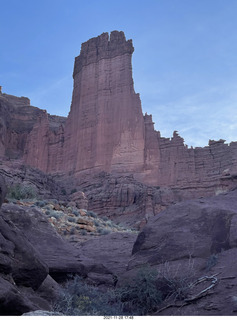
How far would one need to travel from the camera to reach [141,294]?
23.8 ft

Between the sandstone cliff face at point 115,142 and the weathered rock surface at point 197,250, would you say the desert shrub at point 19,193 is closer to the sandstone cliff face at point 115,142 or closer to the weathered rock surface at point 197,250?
the weathered rock surface at point 197,250

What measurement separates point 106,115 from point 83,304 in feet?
170

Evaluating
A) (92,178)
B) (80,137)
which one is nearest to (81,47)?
(80,137)

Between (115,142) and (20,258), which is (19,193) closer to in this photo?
(20,258)

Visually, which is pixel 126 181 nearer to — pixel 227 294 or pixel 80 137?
pixel 80 137

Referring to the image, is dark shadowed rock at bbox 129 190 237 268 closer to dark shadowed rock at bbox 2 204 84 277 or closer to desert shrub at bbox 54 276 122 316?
dark shadowed rock at bbox 2 204 84 277

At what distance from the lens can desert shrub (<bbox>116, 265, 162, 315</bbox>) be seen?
6.96m

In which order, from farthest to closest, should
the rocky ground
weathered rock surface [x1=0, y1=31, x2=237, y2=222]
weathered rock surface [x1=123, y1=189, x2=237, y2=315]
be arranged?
weathered rock surface [x1=0, y1=31, x2=237, y2=222] → weathered rock surface [x1=123, y1=189, x2=237, y2=315] → the rocky ground

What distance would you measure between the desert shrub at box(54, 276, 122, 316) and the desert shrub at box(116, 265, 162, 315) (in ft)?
0.85

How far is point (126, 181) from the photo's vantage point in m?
48.2

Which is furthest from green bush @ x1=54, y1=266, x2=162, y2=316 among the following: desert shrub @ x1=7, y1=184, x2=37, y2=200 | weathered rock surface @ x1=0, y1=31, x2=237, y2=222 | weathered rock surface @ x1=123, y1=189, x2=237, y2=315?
weathered rock surface @ x1=0, y1=31, x2=237, y2=222

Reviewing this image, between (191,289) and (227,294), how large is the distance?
730 millimetres

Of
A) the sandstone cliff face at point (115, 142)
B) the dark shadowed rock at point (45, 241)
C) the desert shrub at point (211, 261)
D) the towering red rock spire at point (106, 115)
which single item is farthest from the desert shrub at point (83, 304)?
the towering red rock spire at point (106, 115)

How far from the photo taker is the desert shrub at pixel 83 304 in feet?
19.7
